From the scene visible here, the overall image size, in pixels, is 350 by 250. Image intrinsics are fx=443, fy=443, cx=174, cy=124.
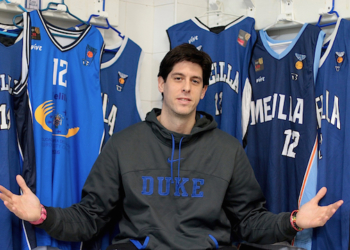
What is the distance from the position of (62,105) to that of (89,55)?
10.6 inches

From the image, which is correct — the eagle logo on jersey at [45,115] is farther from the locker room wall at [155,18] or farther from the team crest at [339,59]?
the team crest at [339,59]

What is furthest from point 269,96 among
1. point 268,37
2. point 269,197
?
point 269,197

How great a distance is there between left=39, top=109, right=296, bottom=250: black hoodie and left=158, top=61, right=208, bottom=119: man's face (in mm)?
87

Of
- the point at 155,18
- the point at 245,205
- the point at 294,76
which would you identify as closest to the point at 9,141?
the point at 245,205

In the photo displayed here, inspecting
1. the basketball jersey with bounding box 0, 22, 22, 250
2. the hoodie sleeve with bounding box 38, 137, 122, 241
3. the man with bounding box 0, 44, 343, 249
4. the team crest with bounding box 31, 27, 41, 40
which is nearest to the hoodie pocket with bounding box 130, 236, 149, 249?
the man with bounding box 0, 44, 343, 249

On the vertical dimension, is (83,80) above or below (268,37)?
below

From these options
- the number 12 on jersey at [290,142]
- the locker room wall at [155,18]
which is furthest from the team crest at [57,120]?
the number 12 on jersey at [290,142]

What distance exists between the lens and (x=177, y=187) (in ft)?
5.69

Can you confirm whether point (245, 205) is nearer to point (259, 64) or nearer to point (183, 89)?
point (183, 89)

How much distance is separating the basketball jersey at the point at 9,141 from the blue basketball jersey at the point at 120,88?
44 cm

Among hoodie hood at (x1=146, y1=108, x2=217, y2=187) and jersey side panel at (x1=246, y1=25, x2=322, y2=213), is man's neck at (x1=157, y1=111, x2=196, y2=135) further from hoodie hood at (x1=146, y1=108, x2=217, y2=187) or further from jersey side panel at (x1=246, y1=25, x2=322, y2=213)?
jersey side panel at (x1=246, y1=25, x2=322, y2=213)

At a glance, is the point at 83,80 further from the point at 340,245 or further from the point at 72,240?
the point at 340,245

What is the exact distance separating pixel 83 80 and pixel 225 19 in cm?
86

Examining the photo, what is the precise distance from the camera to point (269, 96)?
2.02 m
